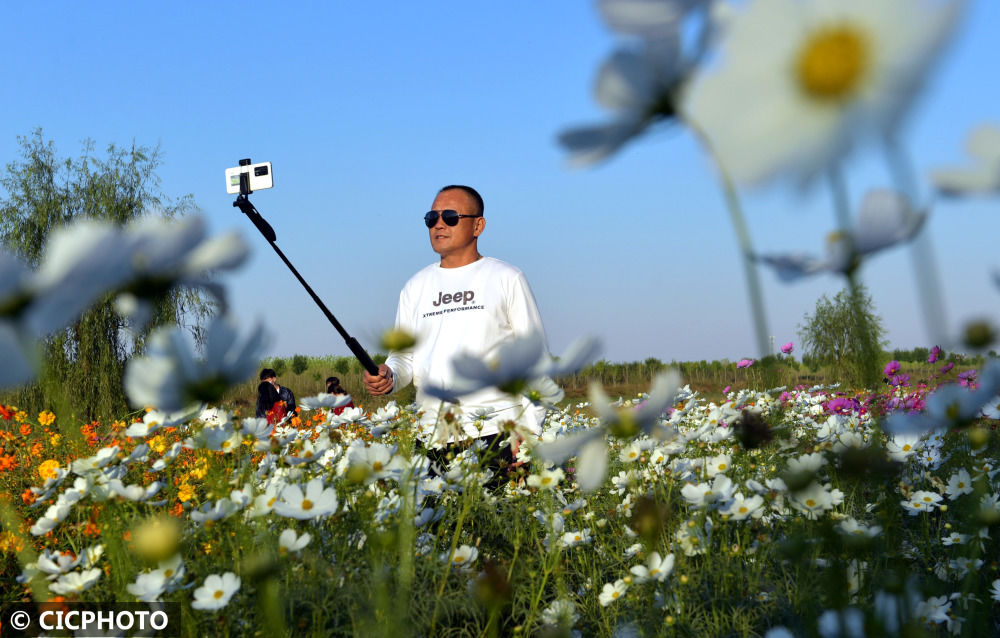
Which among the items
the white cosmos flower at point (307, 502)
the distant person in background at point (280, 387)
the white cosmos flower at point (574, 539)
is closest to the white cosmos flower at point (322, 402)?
the white cosmos flower at point (307, 502)

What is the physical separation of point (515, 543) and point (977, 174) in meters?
1.45

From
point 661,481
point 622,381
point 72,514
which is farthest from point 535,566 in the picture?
point 622,381

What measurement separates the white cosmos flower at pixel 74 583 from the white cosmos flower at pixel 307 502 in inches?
15.9

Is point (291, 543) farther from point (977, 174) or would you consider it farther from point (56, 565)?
point (977, 174)

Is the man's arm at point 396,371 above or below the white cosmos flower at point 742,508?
above

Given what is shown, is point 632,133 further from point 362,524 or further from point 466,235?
point 466,235

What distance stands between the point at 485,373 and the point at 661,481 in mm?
1647

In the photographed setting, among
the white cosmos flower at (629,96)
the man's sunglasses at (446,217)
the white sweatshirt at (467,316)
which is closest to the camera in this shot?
the white cosmos flower at (629,96)

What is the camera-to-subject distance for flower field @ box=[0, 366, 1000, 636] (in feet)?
2.81

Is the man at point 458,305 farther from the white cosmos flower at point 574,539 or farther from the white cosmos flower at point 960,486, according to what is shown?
the white cosmos flower at point 960,486

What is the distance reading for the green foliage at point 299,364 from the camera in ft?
55.8

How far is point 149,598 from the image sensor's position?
1.19 m

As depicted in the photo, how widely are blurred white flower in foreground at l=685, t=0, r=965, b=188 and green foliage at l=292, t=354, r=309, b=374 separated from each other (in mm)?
17054

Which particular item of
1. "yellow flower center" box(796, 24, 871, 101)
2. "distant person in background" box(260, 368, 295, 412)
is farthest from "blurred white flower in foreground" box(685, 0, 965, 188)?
"distant person in background" box(260, 368, 295, 412)
